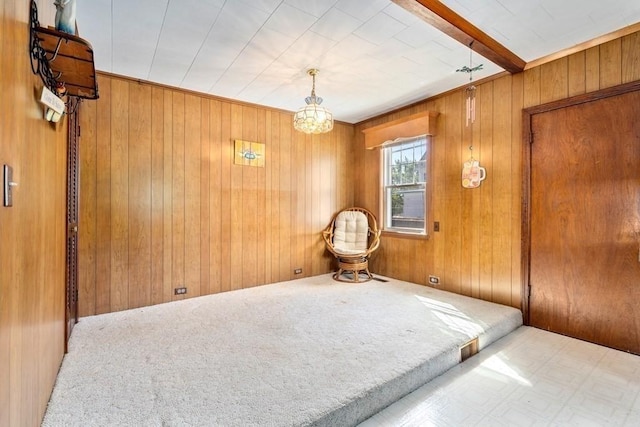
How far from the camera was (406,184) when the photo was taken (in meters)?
4.30

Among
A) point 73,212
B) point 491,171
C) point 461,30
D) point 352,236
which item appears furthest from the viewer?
point 352,236

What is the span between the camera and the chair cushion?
4562 millimetres

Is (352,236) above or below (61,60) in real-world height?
below

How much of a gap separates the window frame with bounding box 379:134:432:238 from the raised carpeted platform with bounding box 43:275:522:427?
3.23ft

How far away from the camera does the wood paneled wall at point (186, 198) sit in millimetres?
3053

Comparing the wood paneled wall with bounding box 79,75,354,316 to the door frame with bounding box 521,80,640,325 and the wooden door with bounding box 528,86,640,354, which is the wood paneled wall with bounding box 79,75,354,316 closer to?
the door frame with bounding box 521,80,640,325

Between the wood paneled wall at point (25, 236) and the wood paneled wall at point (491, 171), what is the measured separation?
3.63m

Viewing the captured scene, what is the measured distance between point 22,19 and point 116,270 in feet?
8.52

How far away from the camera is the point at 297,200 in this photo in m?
4.40

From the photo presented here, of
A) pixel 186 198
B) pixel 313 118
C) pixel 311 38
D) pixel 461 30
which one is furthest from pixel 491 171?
pixel 186 198

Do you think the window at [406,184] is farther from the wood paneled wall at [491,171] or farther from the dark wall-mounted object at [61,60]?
the dark wall-mounted object at [61,60]

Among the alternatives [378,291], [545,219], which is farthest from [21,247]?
[545,219]

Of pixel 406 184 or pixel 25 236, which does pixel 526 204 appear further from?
pixel 25 236

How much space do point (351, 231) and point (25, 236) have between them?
12.7ft
